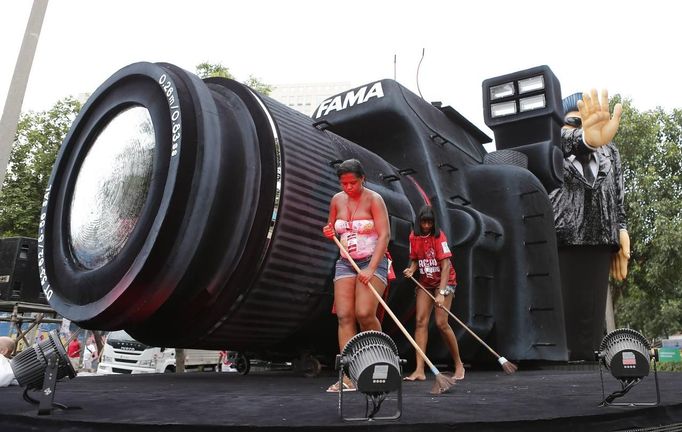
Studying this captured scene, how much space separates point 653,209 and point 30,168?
24553mm

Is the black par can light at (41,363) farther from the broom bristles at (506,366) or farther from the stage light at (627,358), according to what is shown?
the broom bristles at (506,366)

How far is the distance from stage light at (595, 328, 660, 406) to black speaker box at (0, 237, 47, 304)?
27.6 feet

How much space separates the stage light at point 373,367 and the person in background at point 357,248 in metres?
1.30

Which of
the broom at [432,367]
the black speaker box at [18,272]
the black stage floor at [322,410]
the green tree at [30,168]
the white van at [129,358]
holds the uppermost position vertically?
the green tree at [30,168]

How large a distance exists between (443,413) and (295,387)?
173cm

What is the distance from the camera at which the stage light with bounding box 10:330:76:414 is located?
2.84m

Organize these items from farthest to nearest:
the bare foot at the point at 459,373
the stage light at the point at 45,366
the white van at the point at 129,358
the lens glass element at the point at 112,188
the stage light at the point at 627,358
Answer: the white van at the point at 129,358 < the bare foot at the point at 459,373 < the lens glass element at the point at 112,188 < the stage light at the point at 627,358 < the stage light at the point at 45,366

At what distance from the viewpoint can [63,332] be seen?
12766 mm

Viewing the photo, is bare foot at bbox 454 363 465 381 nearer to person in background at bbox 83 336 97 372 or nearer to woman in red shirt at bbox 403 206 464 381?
woman in red shirt at bbox 403 206 464 381

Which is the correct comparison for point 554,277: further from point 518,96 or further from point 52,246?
point 52,246

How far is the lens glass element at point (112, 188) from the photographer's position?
4414mm

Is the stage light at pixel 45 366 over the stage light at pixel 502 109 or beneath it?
beneath

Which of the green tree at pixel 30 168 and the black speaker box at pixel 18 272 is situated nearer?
the black speaker box at pixel 18 272

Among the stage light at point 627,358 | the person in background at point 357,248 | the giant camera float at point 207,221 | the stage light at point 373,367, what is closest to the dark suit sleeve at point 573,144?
the giant camera float at point 207,221
